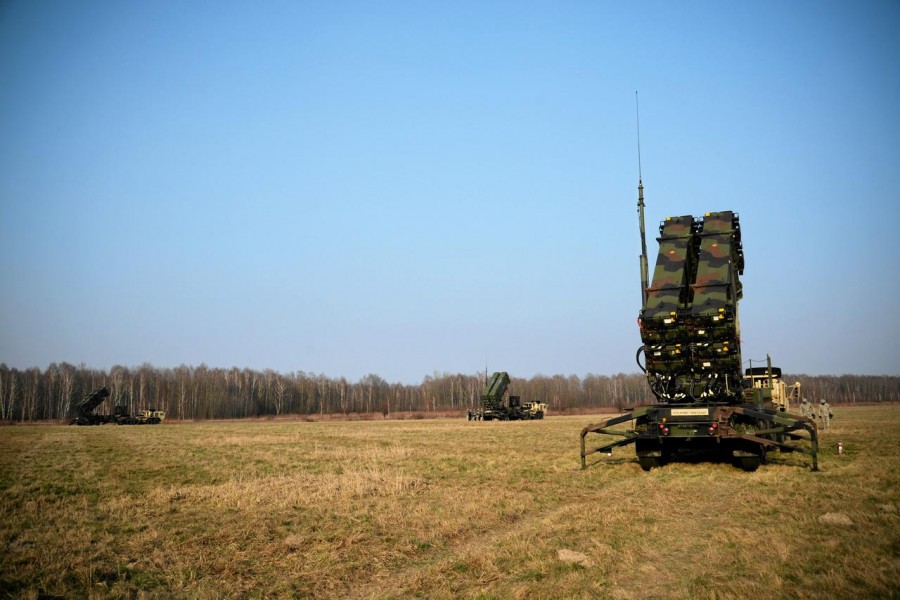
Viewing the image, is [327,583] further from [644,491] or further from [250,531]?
[644,491]

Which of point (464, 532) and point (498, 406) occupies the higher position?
point (464, 532)

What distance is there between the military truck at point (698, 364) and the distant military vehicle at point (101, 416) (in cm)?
6456

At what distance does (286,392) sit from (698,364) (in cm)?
11958

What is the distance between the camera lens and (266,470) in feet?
59.0

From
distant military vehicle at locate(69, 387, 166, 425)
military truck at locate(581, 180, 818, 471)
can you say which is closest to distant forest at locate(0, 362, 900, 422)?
distant military vehicle at locate(69, 387, 166, 425)

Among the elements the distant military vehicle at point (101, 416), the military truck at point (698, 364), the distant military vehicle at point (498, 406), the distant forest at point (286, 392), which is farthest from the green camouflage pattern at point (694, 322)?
the distant forest at point (286, 392)

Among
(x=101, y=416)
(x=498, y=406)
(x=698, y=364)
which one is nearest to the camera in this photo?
(x=698, y=364)

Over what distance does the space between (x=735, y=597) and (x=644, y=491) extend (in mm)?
6815

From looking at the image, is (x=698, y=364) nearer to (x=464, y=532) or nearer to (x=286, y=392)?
(x=464, y=532)

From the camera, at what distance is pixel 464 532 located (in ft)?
31.8

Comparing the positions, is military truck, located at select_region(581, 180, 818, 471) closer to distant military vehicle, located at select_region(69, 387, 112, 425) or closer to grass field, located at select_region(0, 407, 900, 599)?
grass field, located at select_region(0, 407, 900, 599)

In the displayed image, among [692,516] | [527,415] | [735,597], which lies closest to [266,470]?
[692,516]

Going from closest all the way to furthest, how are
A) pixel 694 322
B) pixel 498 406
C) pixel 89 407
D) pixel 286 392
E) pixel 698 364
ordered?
pixel 694 322, pixel 698 364, pixel 498 406, pixel 89 407, pixel 286 392

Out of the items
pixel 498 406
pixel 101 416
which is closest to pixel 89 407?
pixel 101 416
